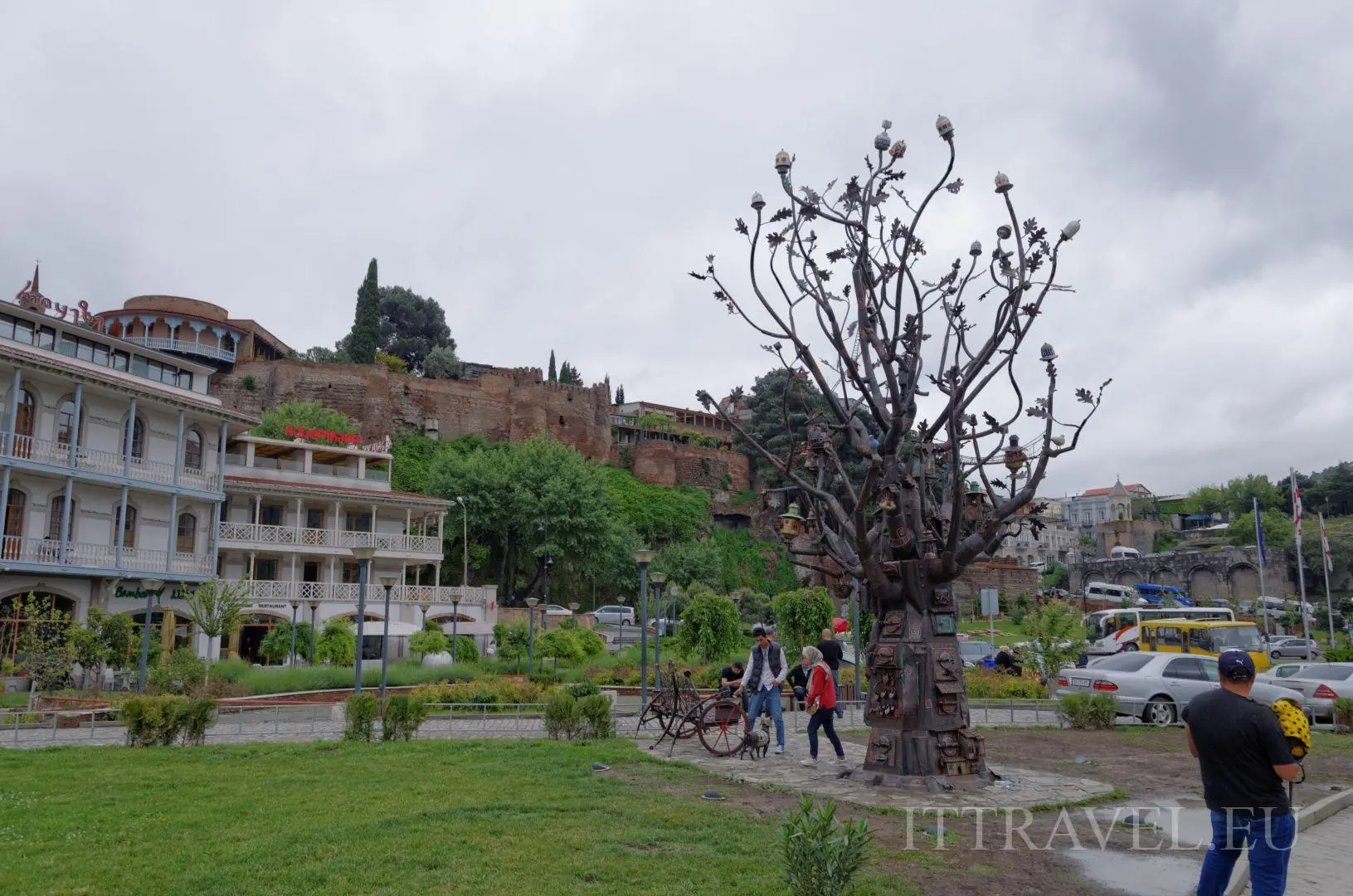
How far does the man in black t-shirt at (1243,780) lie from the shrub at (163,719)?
39.7 feet

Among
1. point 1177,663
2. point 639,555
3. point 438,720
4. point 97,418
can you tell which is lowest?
point 438,720

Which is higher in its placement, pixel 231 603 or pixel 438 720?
pixel 231 603

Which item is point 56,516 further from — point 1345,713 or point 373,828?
point 1345,713

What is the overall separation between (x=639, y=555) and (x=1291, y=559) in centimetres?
7759

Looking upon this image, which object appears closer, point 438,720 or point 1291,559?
point 438,720

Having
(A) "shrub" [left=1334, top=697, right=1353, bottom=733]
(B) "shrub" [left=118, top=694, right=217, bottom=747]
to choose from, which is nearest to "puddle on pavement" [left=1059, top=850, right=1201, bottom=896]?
(B) "shrub" [left=118, top=694, right=217, bottom=747]

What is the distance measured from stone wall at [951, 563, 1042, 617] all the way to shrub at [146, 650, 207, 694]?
2140 inches

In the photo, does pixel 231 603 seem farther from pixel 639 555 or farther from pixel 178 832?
pixel 178 832

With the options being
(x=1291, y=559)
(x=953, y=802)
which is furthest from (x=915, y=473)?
(x=1291, y=559)

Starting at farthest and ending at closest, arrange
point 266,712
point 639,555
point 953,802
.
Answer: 1. point 639,555
2. point 266,712
3. point 953,802

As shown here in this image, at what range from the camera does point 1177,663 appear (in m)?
16.4

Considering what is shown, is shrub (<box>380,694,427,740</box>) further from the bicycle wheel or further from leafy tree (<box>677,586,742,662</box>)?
leafy tree (<box>677,586,742,662</box>)

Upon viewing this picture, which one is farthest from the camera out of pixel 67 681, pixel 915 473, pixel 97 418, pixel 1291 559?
pixel 1291 559

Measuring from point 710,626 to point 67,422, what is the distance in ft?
64.0
